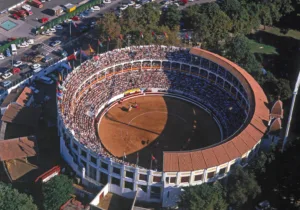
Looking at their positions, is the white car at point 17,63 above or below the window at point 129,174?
above

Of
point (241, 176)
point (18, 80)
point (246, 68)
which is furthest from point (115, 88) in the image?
point (241, 176)

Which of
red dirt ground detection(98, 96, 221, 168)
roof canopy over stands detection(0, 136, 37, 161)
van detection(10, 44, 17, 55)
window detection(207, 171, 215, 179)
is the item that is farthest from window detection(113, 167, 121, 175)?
van detection(10, 44, 17, 55)

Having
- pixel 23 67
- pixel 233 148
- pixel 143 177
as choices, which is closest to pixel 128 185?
pixel 143 177

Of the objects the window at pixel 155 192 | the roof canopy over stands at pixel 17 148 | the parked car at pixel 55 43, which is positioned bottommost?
the window at pixel 155 192

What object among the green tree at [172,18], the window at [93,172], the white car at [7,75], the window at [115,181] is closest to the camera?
the window at [115,181]

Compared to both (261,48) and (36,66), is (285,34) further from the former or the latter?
(36,66)

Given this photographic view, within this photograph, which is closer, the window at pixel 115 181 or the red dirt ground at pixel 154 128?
the window at pixel 115 181

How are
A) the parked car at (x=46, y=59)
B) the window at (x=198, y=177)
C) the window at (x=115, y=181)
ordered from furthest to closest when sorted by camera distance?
the parked car at (x=46, y=59) < the window at (x=115, y=181) < the window at (x=198, y=177)

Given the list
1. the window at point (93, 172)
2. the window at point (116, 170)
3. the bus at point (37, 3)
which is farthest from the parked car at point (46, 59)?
the window at point (116, 170)

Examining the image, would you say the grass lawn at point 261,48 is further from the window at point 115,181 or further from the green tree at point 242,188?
the window at point 115,181
